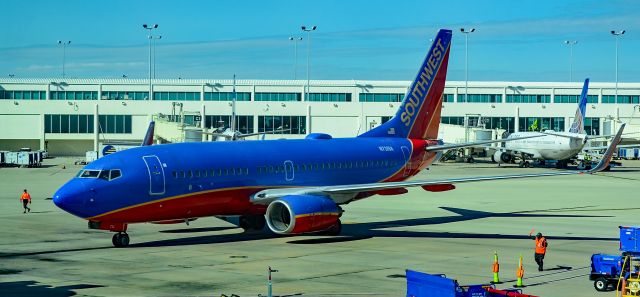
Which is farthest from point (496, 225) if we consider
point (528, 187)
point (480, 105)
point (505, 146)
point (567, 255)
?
point (480, 105)

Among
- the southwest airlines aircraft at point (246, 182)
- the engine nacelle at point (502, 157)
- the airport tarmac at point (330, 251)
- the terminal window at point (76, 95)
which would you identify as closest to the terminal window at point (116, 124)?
the terminal window at point (76, 95)

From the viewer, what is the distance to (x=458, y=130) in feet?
383

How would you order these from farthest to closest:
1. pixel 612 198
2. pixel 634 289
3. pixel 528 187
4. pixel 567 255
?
pixel 528 187 → pixel 612 198 → pixel 567 255 → pixel 634 289

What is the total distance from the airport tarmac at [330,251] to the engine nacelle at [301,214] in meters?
0.75

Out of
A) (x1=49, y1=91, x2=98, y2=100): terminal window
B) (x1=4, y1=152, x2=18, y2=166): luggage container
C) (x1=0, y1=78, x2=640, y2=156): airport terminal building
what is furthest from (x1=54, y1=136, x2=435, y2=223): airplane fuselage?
(x1=49, y1=91, x2=98, y2=100): terminal window

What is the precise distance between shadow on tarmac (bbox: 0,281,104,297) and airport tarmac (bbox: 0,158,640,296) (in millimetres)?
29

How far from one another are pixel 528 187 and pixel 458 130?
4607cm

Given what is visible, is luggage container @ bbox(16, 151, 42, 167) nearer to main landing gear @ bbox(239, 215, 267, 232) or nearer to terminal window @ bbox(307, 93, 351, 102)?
terminal window @ bbox(307, 93, 351, 102)

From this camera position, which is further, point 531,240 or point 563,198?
point 563,198

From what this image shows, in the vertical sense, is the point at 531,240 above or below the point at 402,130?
below

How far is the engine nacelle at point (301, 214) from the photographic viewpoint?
37.4 meters

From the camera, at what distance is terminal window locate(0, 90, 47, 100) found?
461 ft

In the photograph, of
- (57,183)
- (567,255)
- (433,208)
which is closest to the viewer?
(567,255)

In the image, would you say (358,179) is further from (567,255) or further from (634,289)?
(634,289)
